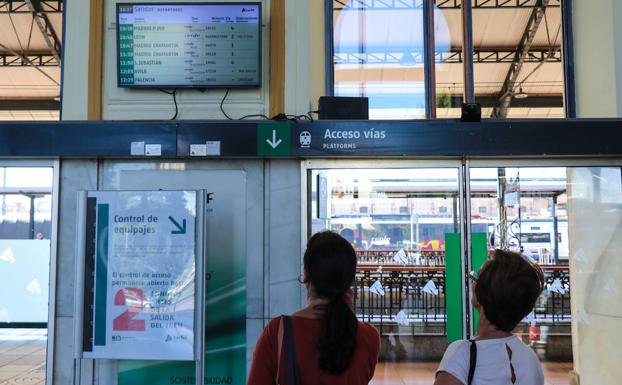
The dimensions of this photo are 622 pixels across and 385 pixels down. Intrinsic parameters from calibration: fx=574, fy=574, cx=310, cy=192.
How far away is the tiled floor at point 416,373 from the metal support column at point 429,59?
2665 millimetres

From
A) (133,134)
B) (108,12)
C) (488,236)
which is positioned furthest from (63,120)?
(488,236)

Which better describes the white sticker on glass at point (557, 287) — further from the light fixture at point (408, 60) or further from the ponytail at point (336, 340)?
the ponytail at point (336, 340)

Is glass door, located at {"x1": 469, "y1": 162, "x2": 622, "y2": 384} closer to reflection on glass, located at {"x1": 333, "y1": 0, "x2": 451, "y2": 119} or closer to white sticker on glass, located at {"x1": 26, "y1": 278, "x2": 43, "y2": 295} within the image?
reflection on glass, located at {"x1": 333, "y1": 0, "x2": 451, "y2": 119}

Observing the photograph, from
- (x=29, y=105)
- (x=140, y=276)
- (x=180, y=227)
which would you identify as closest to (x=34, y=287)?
(x=140, y=276)

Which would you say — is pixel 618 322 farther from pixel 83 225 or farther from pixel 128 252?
pixel 83 225

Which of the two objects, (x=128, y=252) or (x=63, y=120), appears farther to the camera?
(x=63, y=120)

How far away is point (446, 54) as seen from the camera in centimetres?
565

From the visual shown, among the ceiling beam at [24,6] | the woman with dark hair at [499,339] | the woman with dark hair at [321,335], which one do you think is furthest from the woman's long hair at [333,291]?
the ceiling beam at [24,6]

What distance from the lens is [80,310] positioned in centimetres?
457

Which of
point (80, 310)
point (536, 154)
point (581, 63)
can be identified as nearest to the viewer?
point (80, 310)

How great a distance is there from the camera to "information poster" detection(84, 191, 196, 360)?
454 centimetres

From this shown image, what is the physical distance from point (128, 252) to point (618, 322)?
4439mm

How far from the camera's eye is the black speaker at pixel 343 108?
5035 millimetres

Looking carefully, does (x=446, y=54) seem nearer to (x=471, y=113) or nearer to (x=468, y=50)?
(x=468, y=50)
